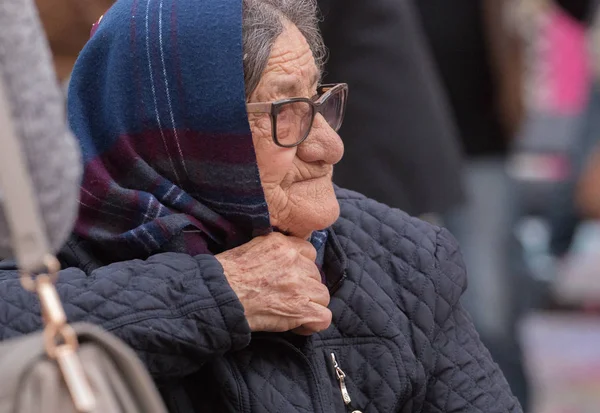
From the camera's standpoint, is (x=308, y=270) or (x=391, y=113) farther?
(x=391, y=113)

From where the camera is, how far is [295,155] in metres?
2.25

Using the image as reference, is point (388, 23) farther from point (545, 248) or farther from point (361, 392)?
point (545, 248)

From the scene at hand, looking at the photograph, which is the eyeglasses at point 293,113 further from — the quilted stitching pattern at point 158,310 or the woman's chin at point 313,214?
the quilted stitching pattern at point 158,310

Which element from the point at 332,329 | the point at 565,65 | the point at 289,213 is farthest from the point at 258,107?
the point at 565,65

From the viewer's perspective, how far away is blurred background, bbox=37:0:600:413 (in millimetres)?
4012

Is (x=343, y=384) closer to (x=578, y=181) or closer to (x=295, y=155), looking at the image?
(x=295, y=155)

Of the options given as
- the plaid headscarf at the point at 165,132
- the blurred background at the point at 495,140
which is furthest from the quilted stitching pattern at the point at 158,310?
the blurred background at the point at 495,140

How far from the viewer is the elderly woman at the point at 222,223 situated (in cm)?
202

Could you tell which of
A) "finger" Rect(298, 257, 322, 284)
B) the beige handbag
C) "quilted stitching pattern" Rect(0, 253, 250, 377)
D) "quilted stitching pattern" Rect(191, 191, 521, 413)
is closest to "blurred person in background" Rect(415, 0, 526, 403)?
"quilted stitching pattern" Rect(191, 191, 521, 413)

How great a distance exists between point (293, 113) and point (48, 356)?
950 millimetres

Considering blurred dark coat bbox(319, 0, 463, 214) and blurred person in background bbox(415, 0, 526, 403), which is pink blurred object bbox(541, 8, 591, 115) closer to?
blurred person in background bbox(415, 0, 526, 403)

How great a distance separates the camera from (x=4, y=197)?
1301 millimetres

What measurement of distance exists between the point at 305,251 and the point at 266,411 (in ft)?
0.99

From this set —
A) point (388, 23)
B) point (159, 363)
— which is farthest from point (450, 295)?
point (388, 23)
